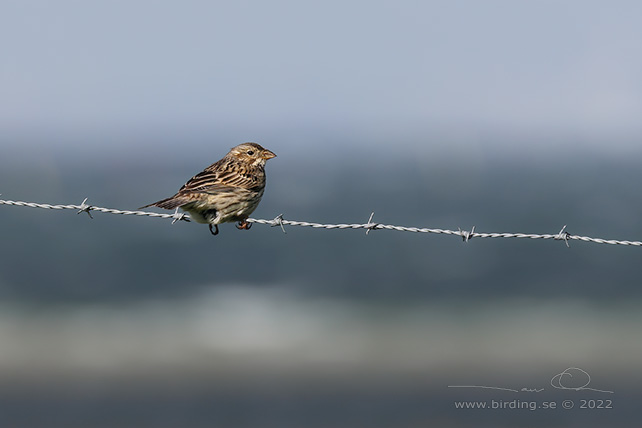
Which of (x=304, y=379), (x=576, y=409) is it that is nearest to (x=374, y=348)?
(x=304, y=379)

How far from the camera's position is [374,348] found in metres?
35.6

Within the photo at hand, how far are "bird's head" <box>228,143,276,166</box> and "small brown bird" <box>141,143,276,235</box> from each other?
257 mm

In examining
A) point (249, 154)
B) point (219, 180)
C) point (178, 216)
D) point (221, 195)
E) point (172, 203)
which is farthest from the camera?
point (249, 154)

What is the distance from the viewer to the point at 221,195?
12.9m

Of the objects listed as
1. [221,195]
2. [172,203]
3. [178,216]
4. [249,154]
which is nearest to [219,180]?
[221,195]

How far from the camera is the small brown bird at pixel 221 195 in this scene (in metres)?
12.7

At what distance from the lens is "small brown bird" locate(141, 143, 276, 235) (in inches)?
500

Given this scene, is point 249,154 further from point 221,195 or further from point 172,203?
point 172,203

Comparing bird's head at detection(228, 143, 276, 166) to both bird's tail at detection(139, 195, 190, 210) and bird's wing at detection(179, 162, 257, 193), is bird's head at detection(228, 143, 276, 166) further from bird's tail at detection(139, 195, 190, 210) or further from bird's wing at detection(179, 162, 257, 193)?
bird's tail at detection(139, 195, 190, 210)

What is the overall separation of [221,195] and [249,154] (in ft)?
5.25

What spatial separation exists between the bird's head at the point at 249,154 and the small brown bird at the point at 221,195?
0.26 metres

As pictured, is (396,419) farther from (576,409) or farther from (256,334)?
(256,334)

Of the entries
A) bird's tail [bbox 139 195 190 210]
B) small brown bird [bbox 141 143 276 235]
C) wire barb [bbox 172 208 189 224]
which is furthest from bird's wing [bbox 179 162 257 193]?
wire barb [bbox 172 208 189 224]

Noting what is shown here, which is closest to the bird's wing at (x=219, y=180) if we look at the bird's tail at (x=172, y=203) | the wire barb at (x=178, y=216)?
the bird's tail at (x=172, y=203)
